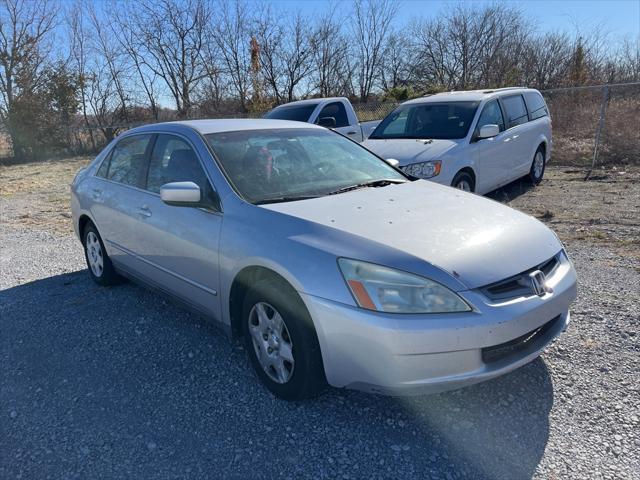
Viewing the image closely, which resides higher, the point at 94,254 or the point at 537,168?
the point at 94,254

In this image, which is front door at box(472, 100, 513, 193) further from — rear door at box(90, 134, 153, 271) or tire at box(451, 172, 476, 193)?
rear door at box(90, 134, 153, 271)

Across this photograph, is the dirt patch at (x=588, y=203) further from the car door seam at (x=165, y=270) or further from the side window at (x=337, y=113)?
the car door seam at (x=165, y=270)

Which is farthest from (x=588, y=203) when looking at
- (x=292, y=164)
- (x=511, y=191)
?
(x=292, y=164)

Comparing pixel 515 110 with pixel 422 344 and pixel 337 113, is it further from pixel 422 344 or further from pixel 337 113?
pixel 422 344

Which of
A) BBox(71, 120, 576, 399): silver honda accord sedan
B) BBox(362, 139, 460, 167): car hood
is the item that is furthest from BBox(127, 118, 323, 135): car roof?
BBox(362, 139, 460, 167): car hood

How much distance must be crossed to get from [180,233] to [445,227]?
1810mm

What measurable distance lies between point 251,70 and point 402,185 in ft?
78.5

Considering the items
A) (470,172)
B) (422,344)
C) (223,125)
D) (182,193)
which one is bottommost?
(422,344)

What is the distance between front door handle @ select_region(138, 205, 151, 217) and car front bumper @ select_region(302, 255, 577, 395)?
1884 mm

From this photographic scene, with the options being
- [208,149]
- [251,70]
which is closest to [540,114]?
[208,149]

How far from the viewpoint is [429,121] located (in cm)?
771

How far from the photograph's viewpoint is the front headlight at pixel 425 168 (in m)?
6.46

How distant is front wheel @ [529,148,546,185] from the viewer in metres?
9.16

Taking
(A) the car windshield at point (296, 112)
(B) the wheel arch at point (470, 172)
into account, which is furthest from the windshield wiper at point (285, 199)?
(A) the car windshield at point (296, 112)
